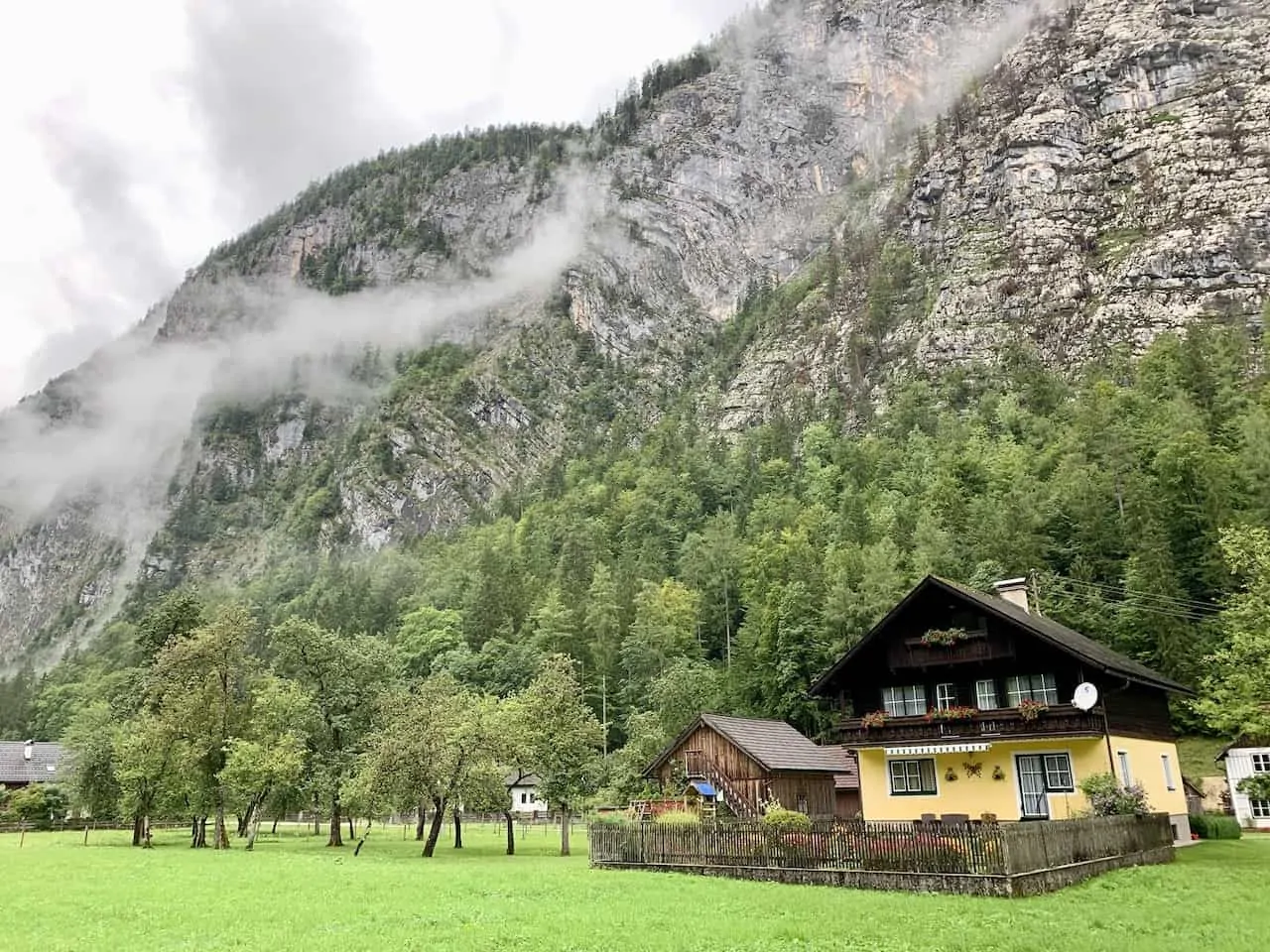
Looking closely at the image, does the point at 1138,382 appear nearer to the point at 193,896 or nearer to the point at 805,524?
the point at 805,524

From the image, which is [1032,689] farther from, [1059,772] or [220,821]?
[220,821]

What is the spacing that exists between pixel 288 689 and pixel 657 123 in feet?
575

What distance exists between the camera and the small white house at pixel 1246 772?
132 feet

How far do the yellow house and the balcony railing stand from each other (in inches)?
1.5

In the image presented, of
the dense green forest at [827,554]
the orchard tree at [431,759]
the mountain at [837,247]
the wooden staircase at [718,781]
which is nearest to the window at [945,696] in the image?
the dense green forest at [827,554]

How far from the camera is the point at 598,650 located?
3216 inches

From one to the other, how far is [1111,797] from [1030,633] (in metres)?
6.05

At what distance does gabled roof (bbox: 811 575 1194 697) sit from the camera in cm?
2964

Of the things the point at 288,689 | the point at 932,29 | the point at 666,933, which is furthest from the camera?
the point at 932,29

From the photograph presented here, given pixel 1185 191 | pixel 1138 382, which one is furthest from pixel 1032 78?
pixel 1138 382

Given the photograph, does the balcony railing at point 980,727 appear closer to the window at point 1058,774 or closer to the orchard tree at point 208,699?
the window at point 1058,774

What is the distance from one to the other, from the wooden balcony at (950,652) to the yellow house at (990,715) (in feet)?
0.14

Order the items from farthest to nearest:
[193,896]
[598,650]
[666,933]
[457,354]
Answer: [457,354]
[598,650]
[193,896]
[666,933]

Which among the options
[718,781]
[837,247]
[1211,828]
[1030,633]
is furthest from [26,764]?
[837,247]
